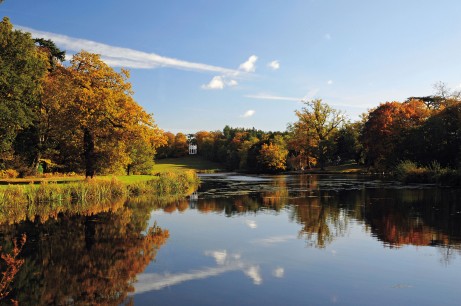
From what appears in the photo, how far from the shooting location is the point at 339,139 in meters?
94.9

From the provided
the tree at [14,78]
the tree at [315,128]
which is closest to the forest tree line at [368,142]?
the tree at [315,128]

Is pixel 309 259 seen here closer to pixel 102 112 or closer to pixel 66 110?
pixel 102 112

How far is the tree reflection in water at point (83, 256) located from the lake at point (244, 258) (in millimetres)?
39

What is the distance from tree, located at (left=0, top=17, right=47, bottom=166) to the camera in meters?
31.6

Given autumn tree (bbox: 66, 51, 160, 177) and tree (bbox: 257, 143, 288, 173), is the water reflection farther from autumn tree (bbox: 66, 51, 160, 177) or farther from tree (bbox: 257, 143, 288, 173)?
tree (bbox: 257, 143, 288, 173)

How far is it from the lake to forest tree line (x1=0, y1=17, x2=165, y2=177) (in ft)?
49.5

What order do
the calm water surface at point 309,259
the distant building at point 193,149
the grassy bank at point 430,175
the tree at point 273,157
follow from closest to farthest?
the calm water surface at point 309,259 → the grassy bank at point 430,175 → the tree at point 273,157 → the distant building at point 193,149

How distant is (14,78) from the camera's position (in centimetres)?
3192

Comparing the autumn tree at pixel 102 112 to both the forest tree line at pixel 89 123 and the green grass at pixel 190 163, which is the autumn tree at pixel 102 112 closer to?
the forest tree line at pixel 89 123

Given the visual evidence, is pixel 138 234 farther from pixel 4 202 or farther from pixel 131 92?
pixel 131 92

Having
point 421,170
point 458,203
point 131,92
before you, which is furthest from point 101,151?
point 421,170

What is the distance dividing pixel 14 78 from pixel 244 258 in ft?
91.0

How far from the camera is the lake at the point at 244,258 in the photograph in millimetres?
9750

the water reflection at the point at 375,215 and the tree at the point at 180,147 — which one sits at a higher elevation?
the tree at the point at 180,147
